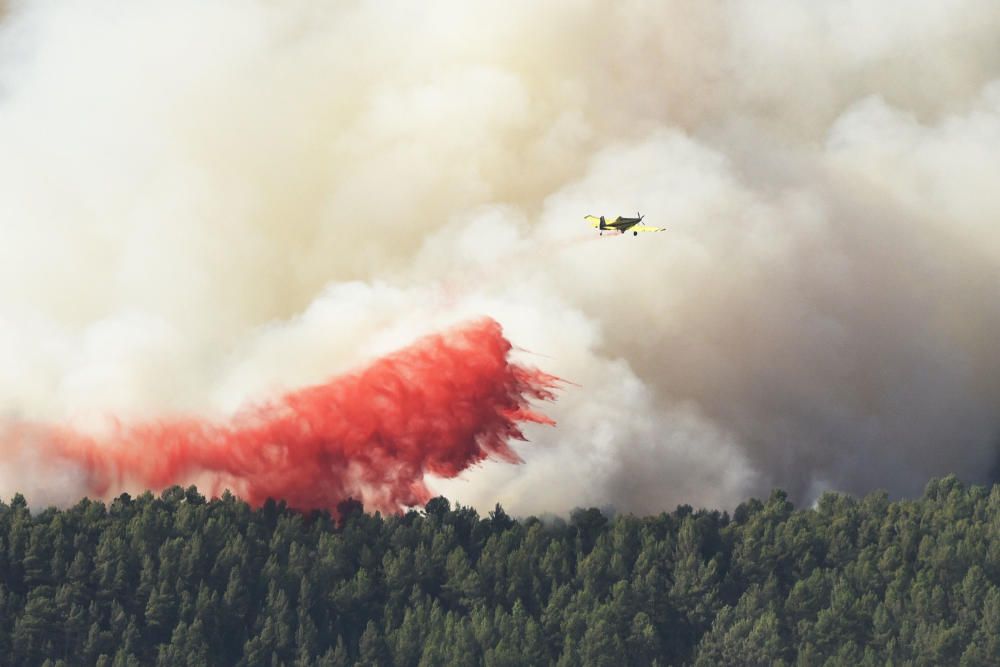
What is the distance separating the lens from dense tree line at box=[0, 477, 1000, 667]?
147375 mm

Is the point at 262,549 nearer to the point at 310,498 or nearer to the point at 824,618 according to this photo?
the point at 310,498

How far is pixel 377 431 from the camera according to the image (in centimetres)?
14975

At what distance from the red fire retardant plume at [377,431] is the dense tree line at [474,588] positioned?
140 inches

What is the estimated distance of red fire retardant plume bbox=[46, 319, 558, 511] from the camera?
14775 cm

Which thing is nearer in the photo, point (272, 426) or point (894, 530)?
point (272, 426)

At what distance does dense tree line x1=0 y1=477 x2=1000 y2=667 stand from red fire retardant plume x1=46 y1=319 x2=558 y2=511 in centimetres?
356

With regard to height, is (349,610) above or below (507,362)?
below

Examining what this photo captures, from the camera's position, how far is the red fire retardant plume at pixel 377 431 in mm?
147750

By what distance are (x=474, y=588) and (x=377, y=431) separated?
457 inches

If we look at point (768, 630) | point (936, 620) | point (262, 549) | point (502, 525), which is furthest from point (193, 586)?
point (936, 620)

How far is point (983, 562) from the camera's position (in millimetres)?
160375

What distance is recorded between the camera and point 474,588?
155 meters

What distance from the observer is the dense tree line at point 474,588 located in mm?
147375

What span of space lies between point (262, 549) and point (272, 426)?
758 centimetres
